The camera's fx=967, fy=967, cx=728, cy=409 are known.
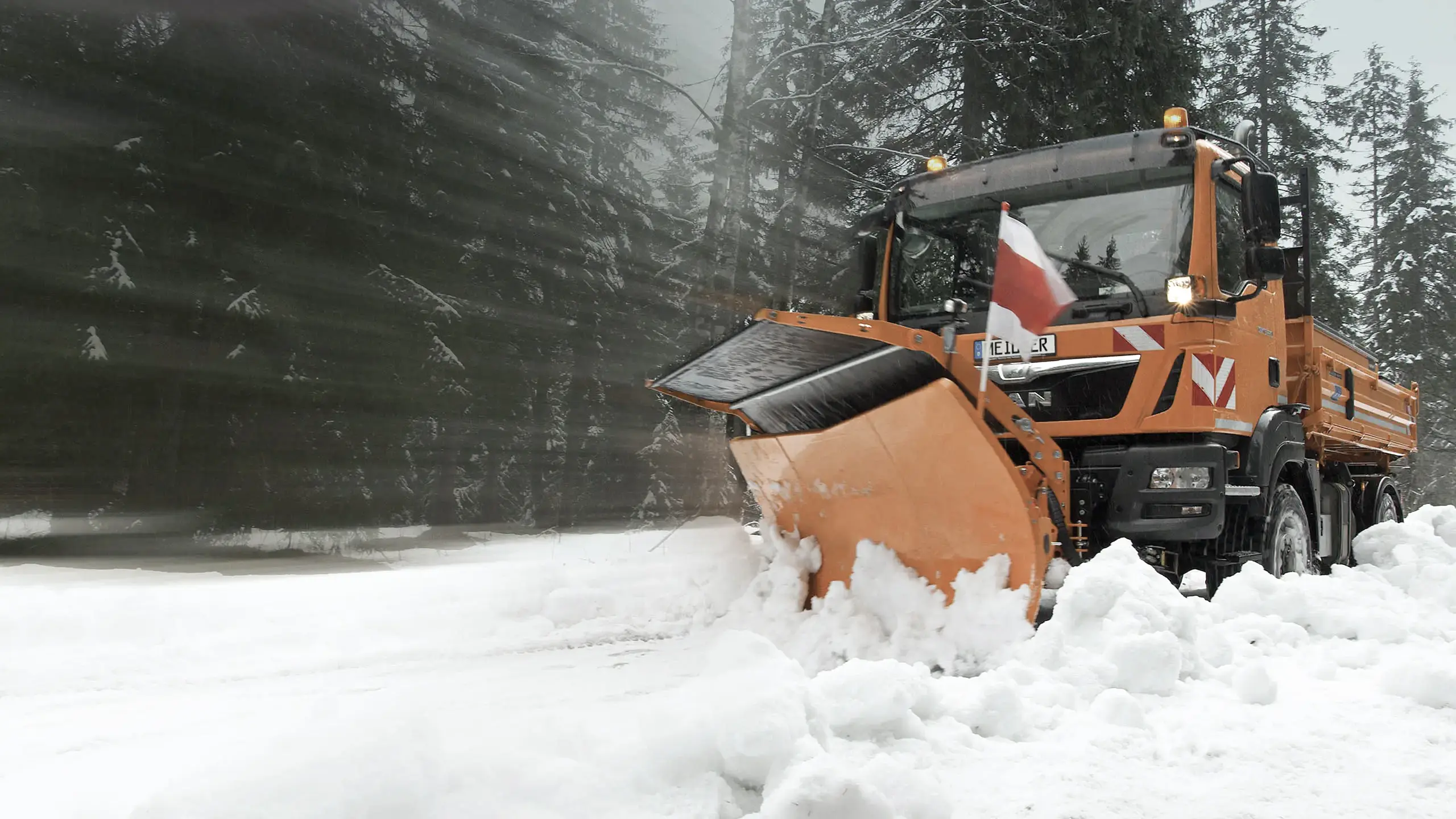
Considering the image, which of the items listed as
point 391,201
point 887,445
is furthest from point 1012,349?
point 391,201

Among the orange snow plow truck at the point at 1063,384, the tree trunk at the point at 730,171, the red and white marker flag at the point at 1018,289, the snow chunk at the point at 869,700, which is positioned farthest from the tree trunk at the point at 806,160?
the snow chunk at the point at 869,700

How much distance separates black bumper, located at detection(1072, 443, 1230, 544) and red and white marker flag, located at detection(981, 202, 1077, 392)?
80cm

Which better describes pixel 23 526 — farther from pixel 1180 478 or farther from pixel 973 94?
pixel 973 94

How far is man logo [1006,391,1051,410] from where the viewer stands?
536cm

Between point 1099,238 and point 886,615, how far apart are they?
8.14 ft

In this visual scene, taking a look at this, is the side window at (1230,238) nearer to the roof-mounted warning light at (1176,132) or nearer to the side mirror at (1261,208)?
the side mirror at (1261,208)

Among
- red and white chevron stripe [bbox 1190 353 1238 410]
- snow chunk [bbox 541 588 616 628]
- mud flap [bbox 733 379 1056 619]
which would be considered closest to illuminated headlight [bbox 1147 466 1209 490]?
red and white chevron stripe [bbox 1190 353 1238 410]

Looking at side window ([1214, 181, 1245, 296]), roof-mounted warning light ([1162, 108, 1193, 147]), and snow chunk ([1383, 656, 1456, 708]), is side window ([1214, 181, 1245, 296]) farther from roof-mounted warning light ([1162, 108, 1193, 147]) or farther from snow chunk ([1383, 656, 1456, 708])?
snow chunk ([1383, 656, 1456, 708])

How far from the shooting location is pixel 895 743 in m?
2.93

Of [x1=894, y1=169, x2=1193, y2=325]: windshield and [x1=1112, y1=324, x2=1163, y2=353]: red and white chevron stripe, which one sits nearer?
[x1=1112, y1=324, x2=1163, y2=353]: red and white chevron stripe

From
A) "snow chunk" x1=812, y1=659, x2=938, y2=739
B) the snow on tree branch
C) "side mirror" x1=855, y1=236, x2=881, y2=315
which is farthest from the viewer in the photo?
the snow on tree branch

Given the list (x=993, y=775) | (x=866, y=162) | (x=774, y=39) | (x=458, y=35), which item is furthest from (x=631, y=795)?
(x=458, y=35)

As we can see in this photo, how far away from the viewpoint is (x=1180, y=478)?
16.2 ft

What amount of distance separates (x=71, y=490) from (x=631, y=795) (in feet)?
39.1
